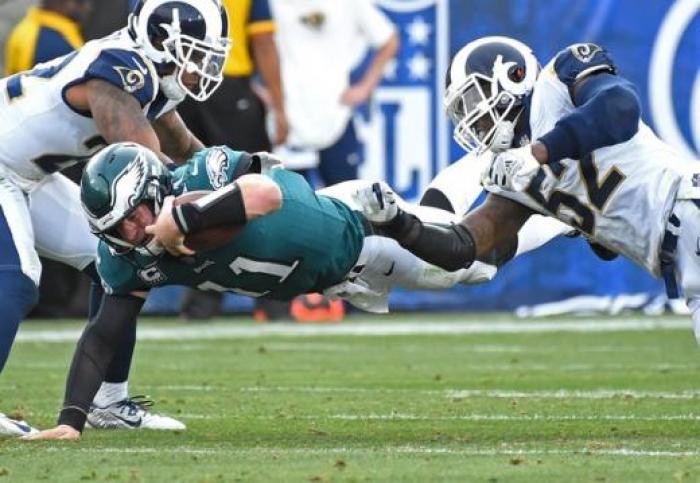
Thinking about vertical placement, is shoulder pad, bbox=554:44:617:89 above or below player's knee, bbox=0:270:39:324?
above

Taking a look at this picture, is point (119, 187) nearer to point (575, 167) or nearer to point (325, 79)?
point (575, 167)

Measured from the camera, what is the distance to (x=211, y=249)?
618 centimetres

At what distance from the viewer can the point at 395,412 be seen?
7.45 metres

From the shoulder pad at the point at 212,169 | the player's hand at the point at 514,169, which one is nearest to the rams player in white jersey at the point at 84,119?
the shoulder pad at the point at 212,169

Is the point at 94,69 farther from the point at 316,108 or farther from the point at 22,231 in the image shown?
the point at 316,108

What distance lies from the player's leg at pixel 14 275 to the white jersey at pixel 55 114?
20 centimetres

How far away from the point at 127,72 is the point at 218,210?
3.59 feet

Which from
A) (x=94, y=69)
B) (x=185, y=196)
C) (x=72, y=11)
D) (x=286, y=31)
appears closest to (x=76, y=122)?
(x=94, y=69)

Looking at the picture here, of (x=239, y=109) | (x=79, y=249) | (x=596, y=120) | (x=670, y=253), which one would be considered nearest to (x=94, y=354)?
(x=79, y=249)

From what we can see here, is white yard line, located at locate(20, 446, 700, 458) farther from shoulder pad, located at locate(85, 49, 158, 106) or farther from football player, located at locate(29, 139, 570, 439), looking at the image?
shoulder pad, located at locate(85, 49, 158, 106)

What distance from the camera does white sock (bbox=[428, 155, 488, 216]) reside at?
7.38 m

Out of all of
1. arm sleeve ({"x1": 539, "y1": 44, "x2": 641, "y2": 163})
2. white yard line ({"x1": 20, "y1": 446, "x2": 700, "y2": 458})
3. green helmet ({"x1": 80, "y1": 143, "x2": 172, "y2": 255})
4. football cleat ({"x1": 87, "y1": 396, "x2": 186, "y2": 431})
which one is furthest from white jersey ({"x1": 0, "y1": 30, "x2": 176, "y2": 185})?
arm sleeve ({"x1": 539, "y1": 44, "x2": 641, "y2": 163})

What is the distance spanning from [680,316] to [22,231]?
745cm

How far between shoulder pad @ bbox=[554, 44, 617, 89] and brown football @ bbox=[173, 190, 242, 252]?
A: 1304 mm
